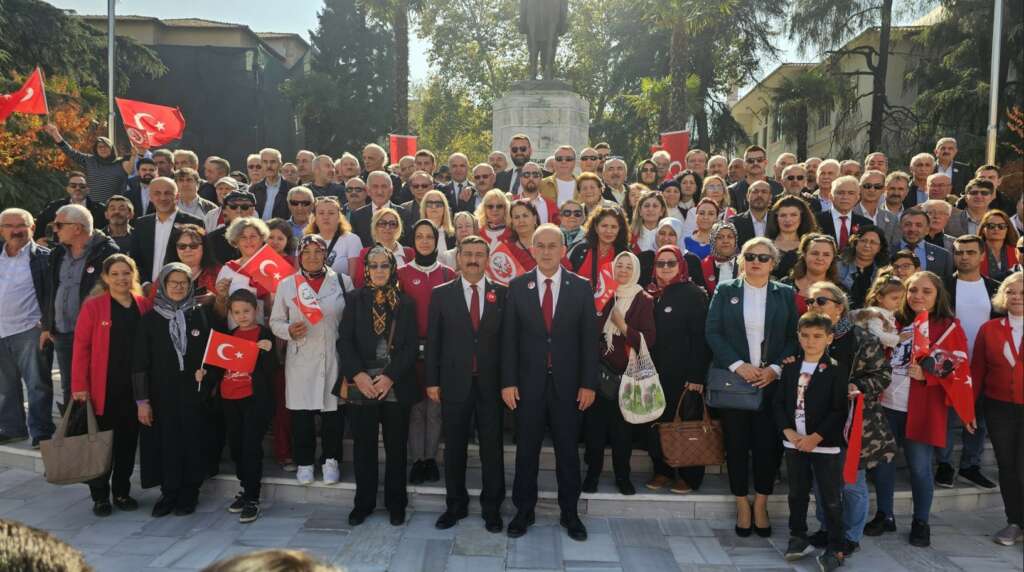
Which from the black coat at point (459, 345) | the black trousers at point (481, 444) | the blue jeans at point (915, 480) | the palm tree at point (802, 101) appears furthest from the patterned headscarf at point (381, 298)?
the palm tree at point (802, 101)

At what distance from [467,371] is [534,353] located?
48 cm

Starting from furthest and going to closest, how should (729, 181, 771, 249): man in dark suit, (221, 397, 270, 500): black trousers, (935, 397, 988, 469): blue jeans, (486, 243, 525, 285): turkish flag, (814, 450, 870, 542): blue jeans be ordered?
(729, 181, 771, 249): man in dark suit
(486, 243, 525, 285): turkish flag
(935, 397, 988, 469): blue jeans
(221, 397, 270, 500): black trousers
(814, 450, 870, 542): blue jeans

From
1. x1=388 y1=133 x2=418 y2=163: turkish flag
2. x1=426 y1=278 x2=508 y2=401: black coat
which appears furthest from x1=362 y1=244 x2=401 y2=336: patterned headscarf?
x1=388 y1=133 x2=418 y2=163: turkish flag

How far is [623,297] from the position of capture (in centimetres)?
555

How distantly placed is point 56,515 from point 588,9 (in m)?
35.7

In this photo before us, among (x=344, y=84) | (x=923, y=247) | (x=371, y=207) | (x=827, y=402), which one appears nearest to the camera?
(x=827, y=402)

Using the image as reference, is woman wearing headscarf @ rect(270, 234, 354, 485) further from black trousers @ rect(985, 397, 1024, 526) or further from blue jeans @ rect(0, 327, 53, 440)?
black trousers @ rect(985, 397, 1024, 526)

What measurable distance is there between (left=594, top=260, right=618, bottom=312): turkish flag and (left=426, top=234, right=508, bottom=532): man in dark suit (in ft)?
2.63

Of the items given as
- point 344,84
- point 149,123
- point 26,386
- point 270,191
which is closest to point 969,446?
point 270,191

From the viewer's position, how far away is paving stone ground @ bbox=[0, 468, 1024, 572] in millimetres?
4746

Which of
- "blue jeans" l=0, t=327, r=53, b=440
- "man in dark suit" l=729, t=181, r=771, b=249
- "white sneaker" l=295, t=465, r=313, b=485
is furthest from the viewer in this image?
"man in dark suit" l=729, t=181, r=771, b=249

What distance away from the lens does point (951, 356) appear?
17.0ft

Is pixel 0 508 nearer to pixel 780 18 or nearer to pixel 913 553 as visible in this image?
pixel 913 553

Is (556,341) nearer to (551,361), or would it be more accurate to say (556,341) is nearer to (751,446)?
(551,361)
